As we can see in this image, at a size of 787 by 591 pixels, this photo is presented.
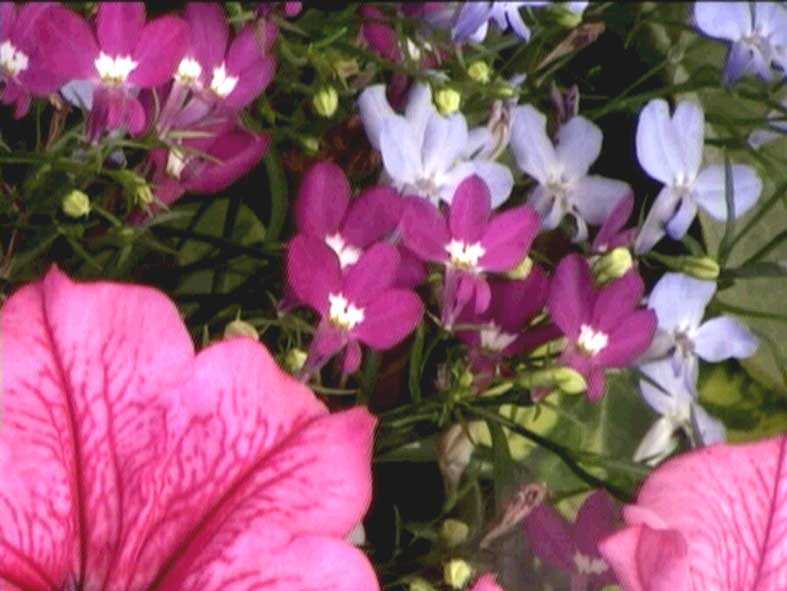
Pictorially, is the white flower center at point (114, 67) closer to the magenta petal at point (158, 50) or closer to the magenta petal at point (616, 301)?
the magenta petal at point (158, 50)

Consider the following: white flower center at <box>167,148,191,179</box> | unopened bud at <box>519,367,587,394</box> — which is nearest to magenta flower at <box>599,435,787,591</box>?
unopened bud at <box>519,367,587,394</box>

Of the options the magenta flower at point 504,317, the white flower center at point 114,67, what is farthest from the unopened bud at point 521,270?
the white flower center at point 114,67

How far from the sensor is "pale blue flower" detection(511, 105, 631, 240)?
0.36 metres

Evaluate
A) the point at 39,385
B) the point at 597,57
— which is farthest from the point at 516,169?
the point at 39,385

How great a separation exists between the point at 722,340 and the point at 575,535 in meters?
0.07

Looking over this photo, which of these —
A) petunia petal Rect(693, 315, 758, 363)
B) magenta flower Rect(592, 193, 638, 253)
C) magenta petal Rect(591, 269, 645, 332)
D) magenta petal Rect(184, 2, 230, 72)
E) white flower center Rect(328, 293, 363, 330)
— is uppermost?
magenta petal Rect(184, 2, 230, 72)

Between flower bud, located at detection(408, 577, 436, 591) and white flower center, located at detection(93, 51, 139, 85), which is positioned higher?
white flower center, located at detection(93, 51, 139, 85)

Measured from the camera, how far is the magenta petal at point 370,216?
1.09 feet

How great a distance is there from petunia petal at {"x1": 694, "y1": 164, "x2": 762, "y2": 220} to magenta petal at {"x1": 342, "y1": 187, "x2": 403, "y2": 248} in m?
0.09

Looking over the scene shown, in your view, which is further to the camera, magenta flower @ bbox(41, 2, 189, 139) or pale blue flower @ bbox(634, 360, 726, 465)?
pale blue flower @ bbox(634, 360, 726, 465)

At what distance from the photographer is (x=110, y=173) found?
316mm

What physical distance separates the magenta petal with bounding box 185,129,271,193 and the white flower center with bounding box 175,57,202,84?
0.06ft

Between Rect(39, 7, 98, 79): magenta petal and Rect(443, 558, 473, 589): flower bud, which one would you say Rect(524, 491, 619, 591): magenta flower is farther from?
Rect(39, 7, 98, 79): magenta petal

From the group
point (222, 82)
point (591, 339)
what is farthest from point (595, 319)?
point (222, 82)
